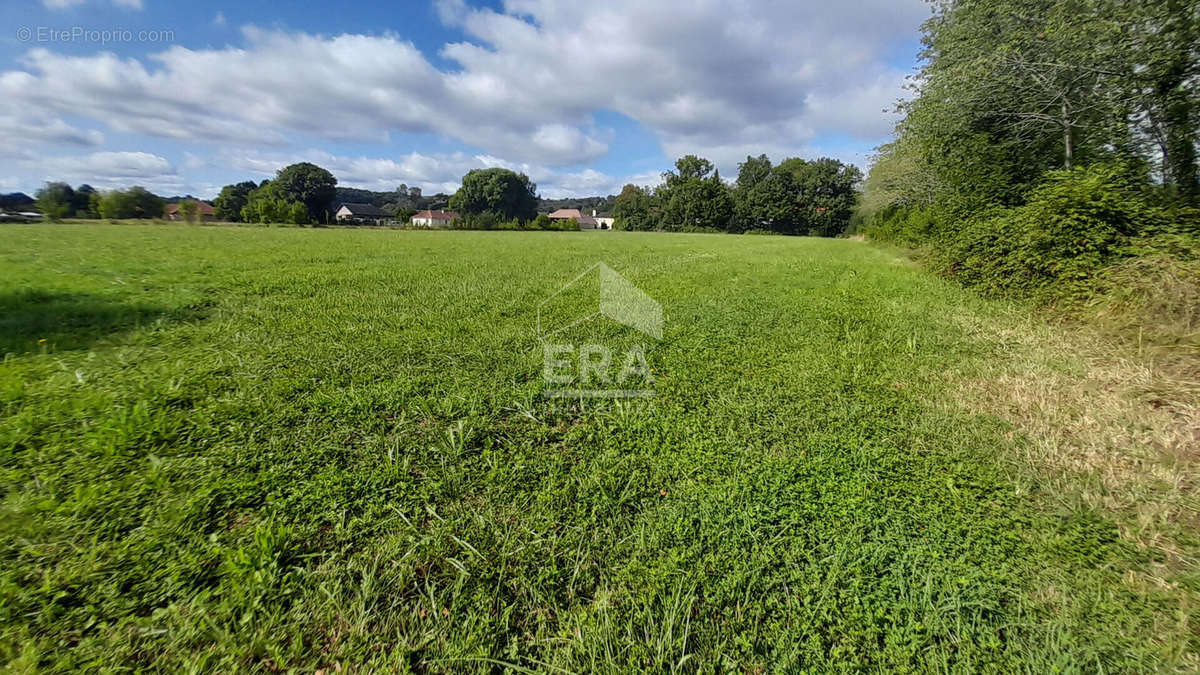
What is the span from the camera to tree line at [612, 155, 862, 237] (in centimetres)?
6334

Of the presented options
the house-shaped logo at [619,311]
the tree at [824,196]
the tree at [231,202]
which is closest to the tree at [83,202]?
the tree at [231,202]

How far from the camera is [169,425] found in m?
2.59

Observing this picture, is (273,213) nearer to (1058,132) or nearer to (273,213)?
(273,213)

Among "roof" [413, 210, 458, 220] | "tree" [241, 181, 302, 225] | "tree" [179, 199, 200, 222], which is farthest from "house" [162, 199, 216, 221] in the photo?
"roof" [413, 210, 458, 220]

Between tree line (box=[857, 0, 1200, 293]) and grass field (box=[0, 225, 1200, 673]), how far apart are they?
4985 mm

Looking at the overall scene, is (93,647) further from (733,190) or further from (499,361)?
(733,190)

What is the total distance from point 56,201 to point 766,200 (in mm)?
84414

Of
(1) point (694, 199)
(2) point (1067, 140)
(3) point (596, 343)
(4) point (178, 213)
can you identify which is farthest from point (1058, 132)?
(4) point (178, 213)

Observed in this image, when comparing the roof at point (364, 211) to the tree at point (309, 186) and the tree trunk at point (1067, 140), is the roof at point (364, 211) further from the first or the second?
the tree trunk at point (1067, 140)

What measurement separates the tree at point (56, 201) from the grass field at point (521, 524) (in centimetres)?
5990

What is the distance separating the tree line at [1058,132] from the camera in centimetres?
648

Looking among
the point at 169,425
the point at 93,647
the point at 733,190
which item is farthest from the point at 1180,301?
the point at 733,190

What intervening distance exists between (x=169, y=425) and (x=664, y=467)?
3.08m

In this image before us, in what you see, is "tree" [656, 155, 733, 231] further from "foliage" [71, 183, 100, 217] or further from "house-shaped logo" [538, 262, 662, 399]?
"foliage" [71, 183, 100, 217]
